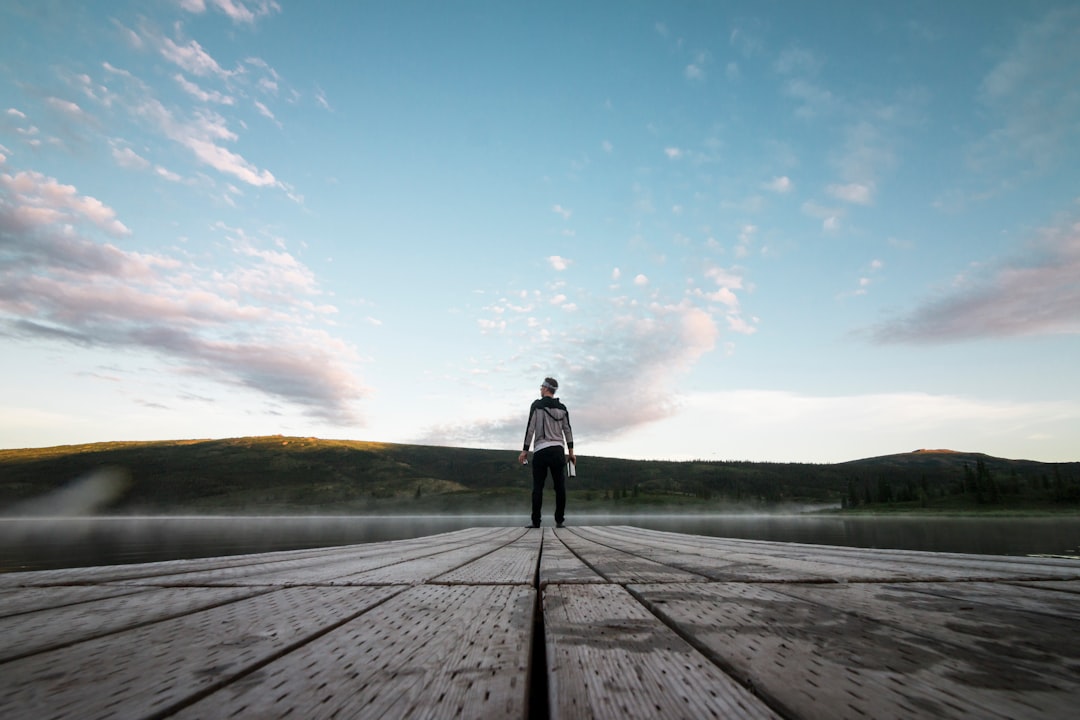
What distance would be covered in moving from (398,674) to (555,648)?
328mm

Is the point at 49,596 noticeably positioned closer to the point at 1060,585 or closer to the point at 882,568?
the point at 882,568

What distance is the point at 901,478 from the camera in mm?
137125

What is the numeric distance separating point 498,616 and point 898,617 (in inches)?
43.0

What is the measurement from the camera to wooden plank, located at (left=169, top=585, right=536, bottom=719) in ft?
2.45

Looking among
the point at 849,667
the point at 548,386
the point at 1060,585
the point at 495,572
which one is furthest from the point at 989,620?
the point at 548,386

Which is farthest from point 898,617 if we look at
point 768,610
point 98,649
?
point 98,649

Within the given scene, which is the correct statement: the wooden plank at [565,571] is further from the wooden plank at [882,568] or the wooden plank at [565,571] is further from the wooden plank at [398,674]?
the wooden plank at [398,674]

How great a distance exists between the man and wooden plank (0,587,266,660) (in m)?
7.11

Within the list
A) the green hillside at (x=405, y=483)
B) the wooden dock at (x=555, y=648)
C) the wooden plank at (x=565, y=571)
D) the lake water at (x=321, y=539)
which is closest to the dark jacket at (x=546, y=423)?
the wooden plank at (x=565, y=571)

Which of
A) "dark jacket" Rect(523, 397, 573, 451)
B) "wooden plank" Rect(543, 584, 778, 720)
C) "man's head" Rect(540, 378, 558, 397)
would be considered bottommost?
"wooden plank" Rect(543, 584, 778, 720)

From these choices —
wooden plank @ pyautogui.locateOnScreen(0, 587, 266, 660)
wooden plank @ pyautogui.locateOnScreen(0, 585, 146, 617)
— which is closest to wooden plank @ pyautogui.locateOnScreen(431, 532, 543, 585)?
wooden plank @ pyautogui.locateOnScreen(0, 587, 266, 660)

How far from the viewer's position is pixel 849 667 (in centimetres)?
92

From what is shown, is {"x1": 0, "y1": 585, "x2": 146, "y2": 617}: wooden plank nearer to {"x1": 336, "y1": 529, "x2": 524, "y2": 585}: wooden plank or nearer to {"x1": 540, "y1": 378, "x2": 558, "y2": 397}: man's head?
{"x1": 336, "y1": 529, "x2": 524, "y2": 585}: wooden plank

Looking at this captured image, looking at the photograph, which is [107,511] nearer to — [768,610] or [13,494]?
[13,494]
